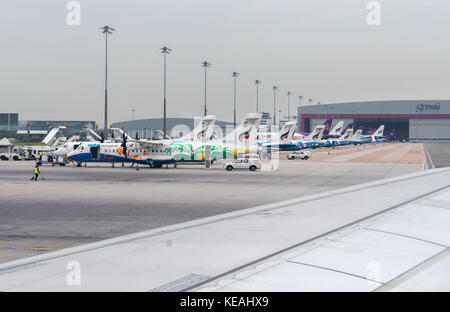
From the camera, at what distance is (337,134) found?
554 feet

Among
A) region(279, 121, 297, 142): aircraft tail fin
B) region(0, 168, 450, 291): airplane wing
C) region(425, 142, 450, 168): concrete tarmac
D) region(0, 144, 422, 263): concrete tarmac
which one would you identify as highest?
region(279, 121, 297, 142): aircraft tail fin

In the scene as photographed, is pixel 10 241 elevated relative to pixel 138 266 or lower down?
lower down

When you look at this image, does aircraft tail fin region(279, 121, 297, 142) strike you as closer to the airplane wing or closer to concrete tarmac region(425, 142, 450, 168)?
concrete tarmac region(425, 142, 450, 168)

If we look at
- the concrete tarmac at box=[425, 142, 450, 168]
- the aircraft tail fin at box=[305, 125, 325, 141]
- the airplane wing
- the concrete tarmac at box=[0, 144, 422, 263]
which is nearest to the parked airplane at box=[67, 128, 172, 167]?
the concrete tarmac at box=[0, 144, 422, 263]

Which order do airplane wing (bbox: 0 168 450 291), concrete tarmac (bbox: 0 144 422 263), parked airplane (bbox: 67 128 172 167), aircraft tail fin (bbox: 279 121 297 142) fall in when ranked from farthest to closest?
aircraft tail fin (bbox: 279 121 297 142)
parked airplane (bbox: 67 128 172 167)
concrete tarmac (bbox: 0 144 422 263)
airplane wing (bbox: 0 168 450 291)

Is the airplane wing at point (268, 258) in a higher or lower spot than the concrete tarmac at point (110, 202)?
higher

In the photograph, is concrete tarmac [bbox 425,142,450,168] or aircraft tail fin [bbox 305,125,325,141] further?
aircraft tail fin [bbox 305,125,325,141]

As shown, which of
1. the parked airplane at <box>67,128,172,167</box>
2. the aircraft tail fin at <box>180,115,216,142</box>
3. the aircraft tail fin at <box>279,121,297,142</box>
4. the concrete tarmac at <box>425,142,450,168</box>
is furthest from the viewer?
the aircraft tail fin at <box>279,121,297,142</box>

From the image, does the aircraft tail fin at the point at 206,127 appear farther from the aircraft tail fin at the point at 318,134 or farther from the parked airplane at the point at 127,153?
the aircraft tail fin at the point at 318,134

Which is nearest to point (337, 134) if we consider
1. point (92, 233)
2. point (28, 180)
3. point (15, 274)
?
point (28, 180)

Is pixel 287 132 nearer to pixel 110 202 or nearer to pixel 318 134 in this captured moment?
pixel 318 134

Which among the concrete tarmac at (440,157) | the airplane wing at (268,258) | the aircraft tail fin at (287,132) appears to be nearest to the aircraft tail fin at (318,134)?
the concrete tarmac at (440,157)
